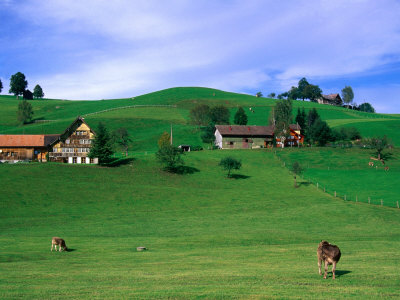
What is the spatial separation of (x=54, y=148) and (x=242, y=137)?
5931 cm

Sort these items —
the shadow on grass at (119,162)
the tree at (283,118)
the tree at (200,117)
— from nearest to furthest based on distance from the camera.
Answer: the shadow on grass at (119,162), the tree at (283,118), the tree at (200,117)

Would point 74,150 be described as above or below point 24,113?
below

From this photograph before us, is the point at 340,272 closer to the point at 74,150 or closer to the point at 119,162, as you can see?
the point at 119,162

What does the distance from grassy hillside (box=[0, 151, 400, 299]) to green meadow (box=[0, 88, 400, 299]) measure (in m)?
0.13

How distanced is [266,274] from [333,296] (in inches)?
183

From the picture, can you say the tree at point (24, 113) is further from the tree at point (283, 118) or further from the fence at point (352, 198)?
the fence at point (352, 198)

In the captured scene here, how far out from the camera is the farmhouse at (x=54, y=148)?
99.3 m

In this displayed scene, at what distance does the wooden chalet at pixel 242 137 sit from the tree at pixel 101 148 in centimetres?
4457

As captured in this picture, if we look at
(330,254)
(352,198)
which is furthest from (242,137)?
(330,254)

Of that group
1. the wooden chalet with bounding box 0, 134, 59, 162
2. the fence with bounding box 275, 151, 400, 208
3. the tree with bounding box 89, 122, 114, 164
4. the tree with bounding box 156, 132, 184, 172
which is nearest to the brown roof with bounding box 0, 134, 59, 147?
the wooden chalet with bounding box 0, 134, 59, 162

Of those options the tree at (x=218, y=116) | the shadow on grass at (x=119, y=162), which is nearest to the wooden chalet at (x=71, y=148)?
the shadow on grass at (x=119, y=162)

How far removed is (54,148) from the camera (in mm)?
99750

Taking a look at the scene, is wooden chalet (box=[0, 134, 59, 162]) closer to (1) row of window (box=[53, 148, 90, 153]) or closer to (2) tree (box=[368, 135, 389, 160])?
(1) row of window (box=[53, 148, 90, 153])

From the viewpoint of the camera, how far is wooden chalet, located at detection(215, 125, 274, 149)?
124125mm
